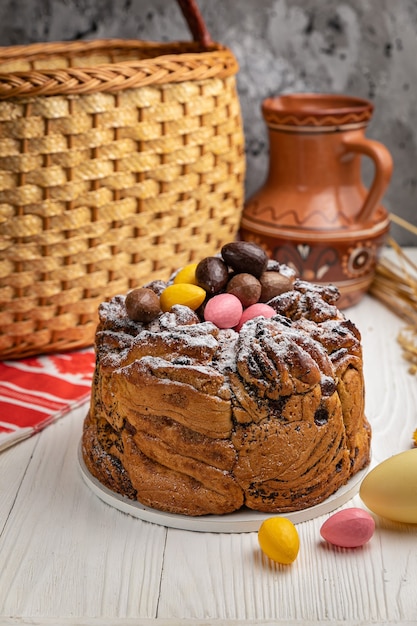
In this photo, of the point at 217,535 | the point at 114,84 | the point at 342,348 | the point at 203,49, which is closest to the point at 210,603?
the point at 217,535

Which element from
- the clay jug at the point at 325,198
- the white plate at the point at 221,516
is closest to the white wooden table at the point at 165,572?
the white plate at the point at 221,516

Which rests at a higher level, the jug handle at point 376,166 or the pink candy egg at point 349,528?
the jug handle at point 376,166

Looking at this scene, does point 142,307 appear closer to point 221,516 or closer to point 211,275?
point 211,275

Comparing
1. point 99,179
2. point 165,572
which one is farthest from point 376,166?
point 165,572

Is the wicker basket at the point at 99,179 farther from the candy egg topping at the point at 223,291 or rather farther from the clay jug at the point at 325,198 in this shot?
the candy egg topping at the point at 223,291

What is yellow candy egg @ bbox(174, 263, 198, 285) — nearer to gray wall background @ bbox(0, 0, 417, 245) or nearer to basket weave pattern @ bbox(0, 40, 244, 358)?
basket weave pattern @ bbox(0, 40, 244, 358)

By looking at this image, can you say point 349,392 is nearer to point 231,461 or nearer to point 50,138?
point 231,461
